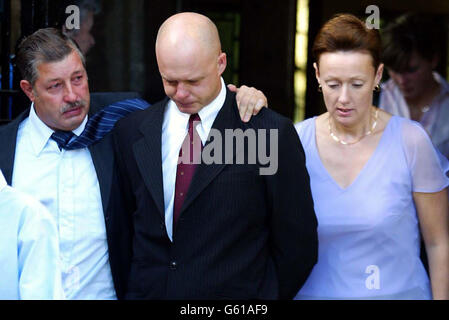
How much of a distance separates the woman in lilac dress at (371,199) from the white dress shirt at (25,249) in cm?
115

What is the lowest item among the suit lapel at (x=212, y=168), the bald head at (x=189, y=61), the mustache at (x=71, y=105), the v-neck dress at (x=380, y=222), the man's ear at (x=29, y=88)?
the v-neck dress at (x=380, y=222)

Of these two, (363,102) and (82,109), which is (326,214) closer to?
(363,102)

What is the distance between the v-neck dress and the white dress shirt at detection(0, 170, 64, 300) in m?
1.14

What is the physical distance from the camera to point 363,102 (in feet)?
10.3

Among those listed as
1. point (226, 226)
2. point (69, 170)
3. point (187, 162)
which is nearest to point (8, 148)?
point (69, 170)

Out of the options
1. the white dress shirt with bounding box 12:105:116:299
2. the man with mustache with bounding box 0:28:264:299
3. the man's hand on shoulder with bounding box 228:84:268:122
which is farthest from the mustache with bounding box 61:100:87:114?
the man's hand on shoulder with bounding box 228:84:268:122

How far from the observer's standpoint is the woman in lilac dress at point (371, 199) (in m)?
3.11

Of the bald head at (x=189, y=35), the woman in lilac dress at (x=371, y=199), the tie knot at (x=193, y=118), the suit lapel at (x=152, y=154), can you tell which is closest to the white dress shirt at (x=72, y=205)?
the suit lapel at (x=152, y=154)

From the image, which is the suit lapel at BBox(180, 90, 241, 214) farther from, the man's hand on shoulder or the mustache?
the mustache

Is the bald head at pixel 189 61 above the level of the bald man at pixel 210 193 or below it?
above

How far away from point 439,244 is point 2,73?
8.04 feet

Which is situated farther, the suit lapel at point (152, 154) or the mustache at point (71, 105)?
the mustache at point (71, 105)

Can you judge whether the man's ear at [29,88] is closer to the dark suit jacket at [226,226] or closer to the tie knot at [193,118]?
the dark suit jacket at [226,226]

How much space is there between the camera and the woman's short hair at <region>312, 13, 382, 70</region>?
10.2 ft
